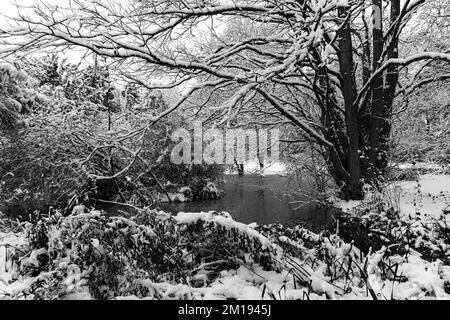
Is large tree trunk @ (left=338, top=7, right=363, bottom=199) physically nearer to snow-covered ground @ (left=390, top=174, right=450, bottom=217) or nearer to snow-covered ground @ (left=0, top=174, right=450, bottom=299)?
snow-covered ground @ (left=390, top=174, right=450, bottom=217)

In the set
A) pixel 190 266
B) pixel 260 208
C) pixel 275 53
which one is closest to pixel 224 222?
pixel 190 266

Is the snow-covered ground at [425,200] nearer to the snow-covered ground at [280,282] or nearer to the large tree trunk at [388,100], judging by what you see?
the large tree trunk at [388,100]

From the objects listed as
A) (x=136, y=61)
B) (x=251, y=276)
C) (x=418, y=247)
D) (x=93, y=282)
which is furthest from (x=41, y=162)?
(x=418, y=247)

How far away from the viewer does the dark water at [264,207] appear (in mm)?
9133

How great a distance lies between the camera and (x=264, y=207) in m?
11.2

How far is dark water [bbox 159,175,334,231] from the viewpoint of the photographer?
9133mm

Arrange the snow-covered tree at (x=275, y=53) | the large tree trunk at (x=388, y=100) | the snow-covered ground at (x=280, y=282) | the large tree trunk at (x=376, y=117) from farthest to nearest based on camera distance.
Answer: the large tree trunk at (x=376, y=117)
the large tree trunk at (x=388, y=100)
the snow-covered tree at (x=275, y=53)
the snow-covered ground at (x=280, y=282)

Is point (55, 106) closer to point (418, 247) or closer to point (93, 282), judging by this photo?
point (93, 282)

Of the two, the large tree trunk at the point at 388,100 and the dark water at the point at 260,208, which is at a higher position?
the large tree trunk at the point at 388,100

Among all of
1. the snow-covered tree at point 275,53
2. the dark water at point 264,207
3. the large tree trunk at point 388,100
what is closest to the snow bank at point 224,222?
the snow-covered tree at point 275,53

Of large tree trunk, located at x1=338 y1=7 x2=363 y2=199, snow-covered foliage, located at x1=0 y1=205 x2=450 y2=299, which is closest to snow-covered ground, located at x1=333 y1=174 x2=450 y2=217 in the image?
large tree trunk, located at x1=338 y1=7 x2=363 y2=199

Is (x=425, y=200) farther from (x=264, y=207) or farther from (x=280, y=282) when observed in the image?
(x=280, y=282)

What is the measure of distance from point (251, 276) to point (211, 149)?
12.6m

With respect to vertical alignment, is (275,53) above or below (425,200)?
above
